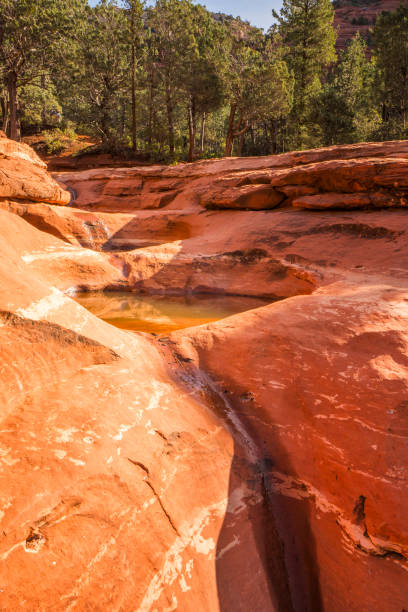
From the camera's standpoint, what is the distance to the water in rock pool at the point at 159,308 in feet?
19.7

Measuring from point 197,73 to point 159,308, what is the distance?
19993 millimetres

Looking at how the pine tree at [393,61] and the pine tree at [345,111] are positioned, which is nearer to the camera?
the pine tree at [393,61]

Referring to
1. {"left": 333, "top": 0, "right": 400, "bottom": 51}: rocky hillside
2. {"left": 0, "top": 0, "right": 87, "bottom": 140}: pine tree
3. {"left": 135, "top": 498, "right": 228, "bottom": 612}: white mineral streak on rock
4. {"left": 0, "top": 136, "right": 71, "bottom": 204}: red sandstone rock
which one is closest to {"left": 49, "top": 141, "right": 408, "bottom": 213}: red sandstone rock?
{"left": 0, "top": 136, "right": 71, "bottom": 204}: red sandstone rock

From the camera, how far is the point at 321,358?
2.64 m

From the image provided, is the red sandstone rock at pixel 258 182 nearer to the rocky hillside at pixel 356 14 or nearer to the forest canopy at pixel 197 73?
the forest canopy at pixel 197 73

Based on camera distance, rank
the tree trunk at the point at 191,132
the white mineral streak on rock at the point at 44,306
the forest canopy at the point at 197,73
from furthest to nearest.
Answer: the tree trunk at the point at 191,132 < the forest canopy at the point at 197,73 < the white mineral streak on rock at the point at 44,306

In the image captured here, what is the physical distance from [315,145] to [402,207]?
16730 mm

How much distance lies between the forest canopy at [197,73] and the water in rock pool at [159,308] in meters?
15.5

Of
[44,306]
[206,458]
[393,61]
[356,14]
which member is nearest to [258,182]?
[44,306]

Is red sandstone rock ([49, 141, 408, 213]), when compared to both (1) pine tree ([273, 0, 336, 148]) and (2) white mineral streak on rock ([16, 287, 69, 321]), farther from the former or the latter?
(1) pine tree ([273, 0, 336, 148])

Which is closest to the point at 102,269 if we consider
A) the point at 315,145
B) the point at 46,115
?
the point at 315,145

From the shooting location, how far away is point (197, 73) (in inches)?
816

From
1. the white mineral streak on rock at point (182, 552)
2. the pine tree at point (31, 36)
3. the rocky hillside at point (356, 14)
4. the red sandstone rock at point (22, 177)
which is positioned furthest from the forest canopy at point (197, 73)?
the rocky hillside at point (356, 14)

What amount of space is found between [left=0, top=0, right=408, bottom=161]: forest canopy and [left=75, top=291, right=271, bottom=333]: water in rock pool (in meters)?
15.5
